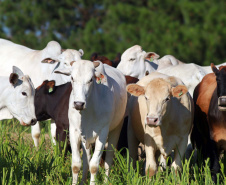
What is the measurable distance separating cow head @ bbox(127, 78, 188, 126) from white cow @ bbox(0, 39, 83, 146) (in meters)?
2.47

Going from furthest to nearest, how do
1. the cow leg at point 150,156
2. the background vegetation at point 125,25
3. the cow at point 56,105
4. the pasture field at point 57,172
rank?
the background vegetation at point 125,25, the cow at point 56,105, the cow leg at point 150,156, the pasture field at point 57,172

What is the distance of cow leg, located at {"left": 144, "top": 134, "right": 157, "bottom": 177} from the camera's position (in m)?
6.53

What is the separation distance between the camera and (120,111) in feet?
23.0

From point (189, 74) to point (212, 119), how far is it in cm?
243

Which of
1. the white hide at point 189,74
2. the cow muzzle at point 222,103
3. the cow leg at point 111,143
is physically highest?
the white hide at point 189,74

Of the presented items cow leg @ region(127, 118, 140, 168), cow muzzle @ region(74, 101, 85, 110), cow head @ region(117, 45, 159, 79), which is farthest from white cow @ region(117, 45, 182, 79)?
cow muzzle @ region(74, 101, 85, 110)

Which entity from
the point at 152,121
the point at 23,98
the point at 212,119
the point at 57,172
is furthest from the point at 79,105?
the point at 212,119

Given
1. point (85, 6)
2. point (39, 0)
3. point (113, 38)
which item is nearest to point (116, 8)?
point (113, 38)

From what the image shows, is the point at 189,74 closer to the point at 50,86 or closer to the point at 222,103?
the point at 50,86

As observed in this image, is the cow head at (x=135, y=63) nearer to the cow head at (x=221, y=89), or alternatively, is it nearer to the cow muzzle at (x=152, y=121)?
the cow head at (x=221, y=89)

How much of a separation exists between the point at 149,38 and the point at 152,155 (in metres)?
12.5

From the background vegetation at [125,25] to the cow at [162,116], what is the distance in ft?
36.3

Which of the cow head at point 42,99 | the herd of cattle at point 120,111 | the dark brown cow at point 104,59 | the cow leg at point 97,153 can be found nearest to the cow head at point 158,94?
the herd of cattle at point 120,111

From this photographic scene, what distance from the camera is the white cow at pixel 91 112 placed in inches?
243
